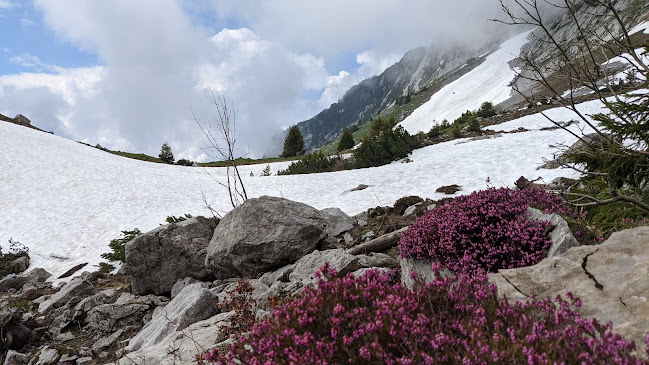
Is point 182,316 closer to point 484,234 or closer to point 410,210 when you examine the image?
point 484,234

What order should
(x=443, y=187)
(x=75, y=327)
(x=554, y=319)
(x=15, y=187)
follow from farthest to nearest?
(x=15, y=187) < (x=443, y=187) < (x=75, y=327) < (x=554, y=319)

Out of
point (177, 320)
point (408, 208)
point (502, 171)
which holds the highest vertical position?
point (177, 320)

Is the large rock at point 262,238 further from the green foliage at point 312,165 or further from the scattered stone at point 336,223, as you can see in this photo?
the green foliage at point 312,165

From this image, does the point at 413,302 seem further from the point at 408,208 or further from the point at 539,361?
the point at 408,208

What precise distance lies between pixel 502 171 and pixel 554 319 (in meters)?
14.2

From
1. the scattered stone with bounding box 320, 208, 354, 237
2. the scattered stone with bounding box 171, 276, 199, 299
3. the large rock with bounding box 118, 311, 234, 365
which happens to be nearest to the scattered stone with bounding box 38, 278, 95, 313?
the scattered stone with bounding box 171, 276, 199, 299

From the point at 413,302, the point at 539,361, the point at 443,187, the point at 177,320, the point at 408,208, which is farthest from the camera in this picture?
the point at 443,187

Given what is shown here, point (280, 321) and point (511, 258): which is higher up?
point (280, 321)

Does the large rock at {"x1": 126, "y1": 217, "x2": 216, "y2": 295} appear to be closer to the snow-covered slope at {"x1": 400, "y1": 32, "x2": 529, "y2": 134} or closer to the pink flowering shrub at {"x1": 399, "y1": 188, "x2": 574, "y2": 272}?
the pink flowering shrub at {"x1": 399, "y1": 188, "x2": 574, "y2": 272}

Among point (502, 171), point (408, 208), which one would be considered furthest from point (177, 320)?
point (502, 171)

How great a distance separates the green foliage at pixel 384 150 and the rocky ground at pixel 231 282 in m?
13.3

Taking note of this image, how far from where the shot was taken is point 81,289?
9125 millimetres

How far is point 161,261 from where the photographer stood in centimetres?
864

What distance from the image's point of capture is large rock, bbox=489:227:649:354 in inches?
85.4
